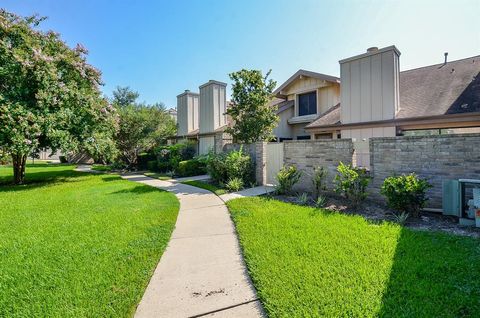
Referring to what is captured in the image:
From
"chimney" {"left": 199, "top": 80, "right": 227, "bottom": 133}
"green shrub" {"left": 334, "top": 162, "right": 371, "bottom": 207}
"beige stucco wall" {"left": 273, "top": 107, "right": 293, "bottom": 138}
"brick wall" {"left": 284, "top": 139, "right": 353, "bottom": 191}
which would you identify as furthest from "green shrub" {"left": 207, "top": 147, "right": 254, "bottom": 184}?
"chimney" {"left": 199, "top": 80, "right": 227, "bottom": 133}

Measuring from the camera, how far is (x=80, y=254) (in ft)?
13.4

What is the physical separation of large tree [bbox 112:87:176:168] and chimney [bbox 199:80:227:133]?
327 cm

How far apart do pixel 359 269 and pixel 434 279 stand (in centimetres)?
84

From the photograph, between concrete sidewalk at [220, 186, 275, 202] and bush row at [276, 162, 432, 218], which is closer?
bush row at [276, 162, 432, 218]

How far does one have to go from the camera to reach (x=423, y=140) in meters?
6.33

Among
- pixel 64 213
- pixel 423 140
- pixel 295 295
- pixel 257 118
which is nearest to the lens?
pixel 295 295

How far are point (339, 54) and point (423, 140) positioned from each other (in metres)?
8.49

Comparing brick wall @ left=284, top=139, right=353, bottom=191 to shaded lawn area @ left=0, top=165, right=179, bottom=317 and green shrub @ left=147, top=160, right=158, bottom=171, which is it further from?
green shrub @ left=147, top=160, right=158, bottom=171

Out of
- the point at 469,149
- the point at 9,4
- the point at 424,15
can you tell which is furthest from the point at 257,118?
the point at 9,4

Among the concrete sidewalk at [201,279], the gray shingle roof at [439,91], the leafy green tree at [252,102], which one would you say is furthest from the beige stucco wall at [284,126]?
the concrete sidewalk at [201,279]

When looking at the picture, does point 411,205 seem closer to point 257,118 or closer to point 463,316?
point 463,316

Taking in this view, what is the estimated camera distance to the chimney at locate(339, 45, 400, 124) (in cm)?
1097

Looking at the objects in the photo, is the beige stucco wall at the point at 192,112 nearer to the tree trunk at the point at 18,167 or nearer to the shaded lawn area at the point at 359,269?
the tree trunk at the point at 18,167

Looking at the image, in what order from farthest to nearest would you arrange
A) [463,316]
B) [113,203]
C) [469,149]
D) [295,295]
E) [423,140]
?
1. [113,203]
2. [423,140]
3. [469,149]
4. [295,295]
5. [463,316]
